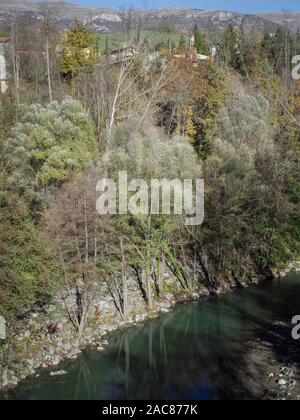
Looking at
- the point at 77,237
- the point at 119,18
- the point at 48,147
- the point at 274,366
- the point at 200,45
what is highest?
the point at 119,18

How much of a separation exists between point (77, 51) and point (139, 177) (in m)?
32.0

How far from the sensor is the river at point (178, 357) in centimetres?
2138

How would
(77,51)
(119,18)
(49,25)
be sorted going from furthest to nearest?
(119,18) → (77,51) → (49,25)

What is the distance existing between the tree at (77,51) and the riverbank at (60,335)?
31502 millimetres

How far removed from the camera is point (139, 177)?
28.5 m

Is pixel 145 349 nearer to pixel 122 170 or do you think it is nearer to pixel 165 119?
pixel 122 170

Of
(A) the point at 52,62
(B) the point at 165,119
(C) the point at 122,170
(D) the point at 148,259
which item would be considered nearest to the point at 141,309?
(D) the point at 148,259

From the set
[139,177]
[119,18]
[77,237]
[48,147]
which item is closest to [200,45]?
[119,18]

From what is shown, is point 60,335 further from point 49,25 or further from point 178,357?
point 49,25

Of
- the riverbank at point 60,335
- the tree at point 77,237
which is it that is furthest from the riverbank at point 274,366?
the tree at point 77,237

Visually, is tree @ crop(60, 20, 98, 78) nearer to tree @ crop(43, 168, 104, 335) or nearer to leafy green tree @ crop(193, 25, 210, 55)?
leafy green tree @ crop(193, 25, 210, 55)

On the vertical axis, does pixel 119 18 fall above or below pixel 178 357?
above

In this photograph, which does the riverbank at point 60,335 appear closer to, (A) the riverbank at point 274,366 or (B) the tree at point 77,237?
(B) the tree at point 77,237

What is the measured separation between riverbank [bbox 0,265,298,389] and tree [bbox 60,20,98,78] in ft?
103
